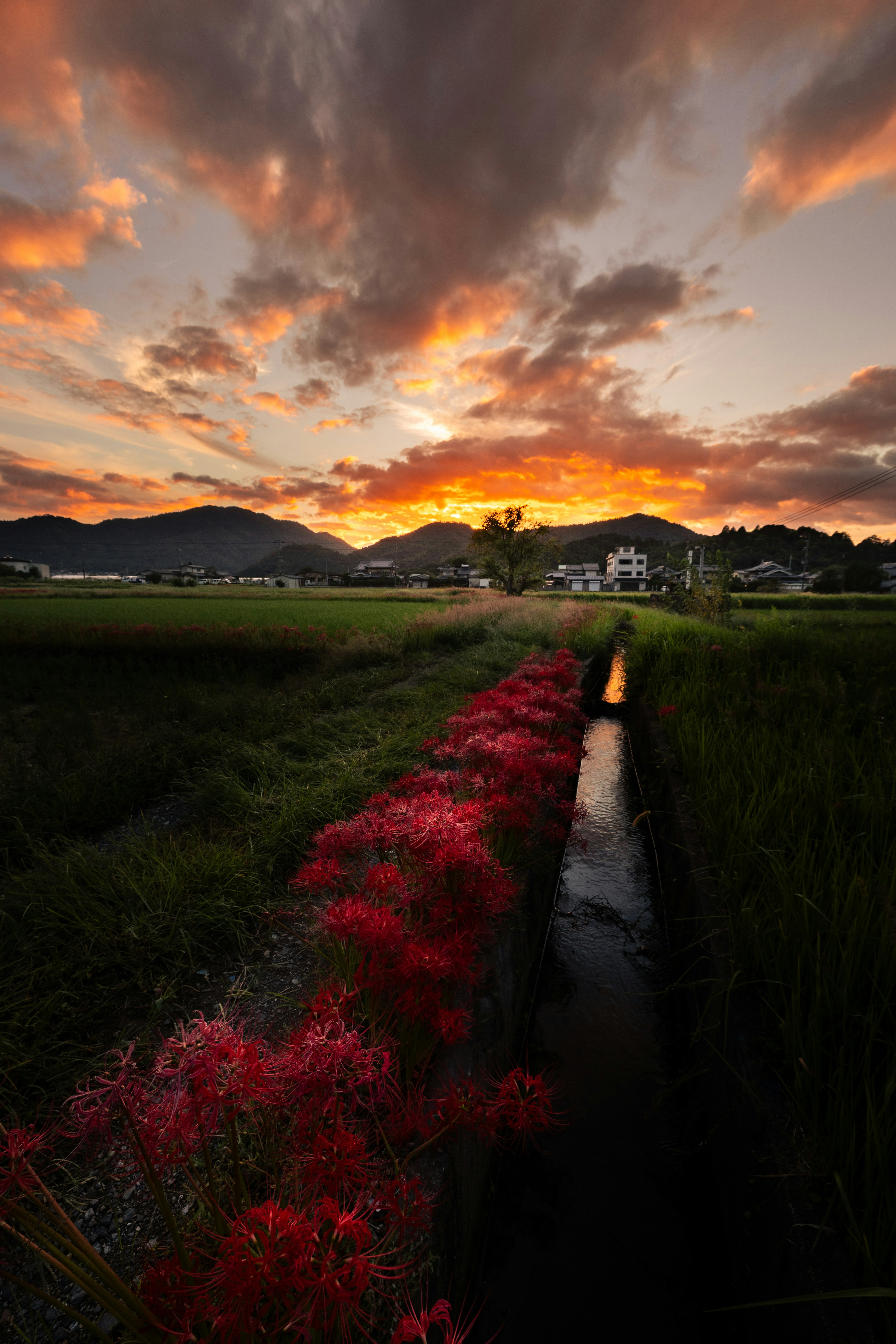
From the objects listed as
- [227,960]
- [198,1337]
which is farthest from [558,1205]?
[227,960]

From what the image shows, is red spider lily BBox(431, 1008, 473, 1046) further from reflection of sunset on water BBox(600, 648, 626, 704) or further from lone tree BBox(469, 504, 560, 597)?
lone tree BBox(469, 504, 560, 597)

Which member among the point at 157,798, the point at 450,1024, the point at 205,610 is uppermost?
the point at 205,610

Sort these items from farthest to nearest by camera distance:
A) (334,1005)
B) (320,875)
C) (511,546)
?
1. (511,546)
2. (320,875)
3. (334,1005)

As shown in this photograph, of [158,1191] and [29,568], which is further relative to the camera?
[29,568]

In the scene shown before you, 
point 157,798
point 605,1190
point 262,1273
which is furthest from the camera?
point 157,798

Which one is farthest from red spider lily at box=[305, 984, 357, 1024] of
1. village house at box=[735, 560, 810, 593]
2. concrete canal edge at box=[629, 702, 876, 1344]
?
village house at box=[735, 560, 810, 593]

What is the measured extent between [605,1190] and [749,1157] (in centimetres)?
87

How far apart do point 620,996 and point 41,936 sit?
3.47 m

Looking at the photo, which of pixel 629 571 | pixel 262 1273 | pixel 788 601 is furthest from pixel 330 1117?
A: pixel 629 571

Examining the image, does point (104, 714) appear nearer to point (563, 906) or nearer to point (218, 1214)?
point (563, 906)

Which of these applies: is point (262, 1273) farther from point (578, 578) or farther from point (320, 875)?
point (578, 578)

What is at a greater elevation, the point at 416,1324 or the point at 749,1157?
the point at 416,1324

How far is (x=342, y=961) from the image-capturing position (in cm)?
205

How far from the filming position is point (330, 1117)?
1292mm
